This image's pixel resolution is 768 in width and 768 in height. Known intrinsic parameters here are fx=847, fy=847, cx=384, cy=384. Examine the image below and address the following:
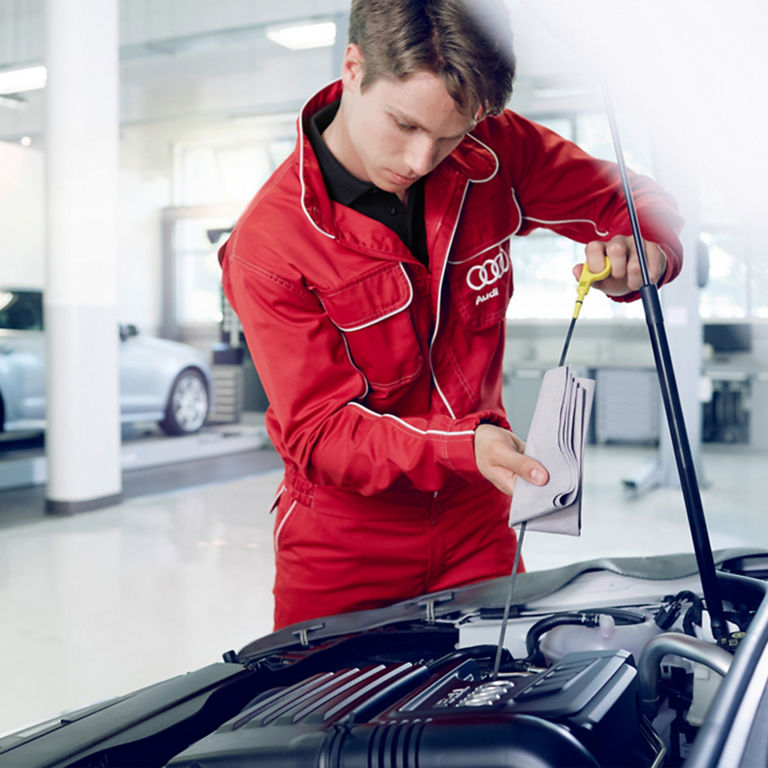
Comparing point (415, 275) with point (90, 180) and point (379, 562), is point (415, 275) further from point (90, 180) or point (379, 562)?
point (90, 180)

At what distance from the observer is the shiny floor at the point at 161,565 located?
2375mm

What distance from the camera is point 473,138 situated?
1.22 m

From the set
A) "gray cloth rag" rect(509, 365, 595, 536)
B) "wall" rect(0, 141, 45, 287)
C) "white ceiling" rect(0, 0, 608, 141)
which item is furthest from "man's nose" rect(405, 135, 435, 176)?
"wall" rect(0, 141, 45, 287)

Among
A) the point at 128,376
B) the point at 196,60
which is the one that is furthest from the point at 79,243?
the point at 196,60

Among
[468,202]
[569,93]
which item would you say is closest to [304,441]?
[468,202]

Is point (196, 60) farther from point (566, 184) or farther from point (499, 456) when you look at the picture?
point (499, 456)

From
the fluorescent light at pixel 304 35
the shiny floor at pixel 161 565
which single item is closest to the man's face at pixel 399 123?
the shiny floor at pixel 161 565

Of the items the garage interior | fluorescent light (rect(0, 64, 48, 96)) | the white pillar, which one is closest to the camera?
the garage interior

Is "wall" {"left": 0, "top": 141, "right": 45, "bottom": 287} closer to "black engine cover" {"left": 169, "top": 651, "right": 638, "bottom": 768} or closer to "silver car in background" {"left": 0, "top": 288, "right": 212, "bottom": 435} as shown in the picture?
"silver car in background" {"left": 0, "top": 288, "right": 212, "bottom": 435}

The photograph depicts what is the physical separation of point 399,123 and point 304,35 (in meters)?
7.00

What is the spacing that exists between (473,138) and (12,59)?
8018mm

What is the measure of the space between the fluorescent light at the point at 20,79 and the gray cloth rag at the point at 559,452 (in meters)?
8.10

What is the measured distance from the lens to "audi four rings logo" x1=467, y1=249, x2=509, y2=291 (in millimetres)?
1217

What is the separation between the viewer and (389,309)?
1.14m
